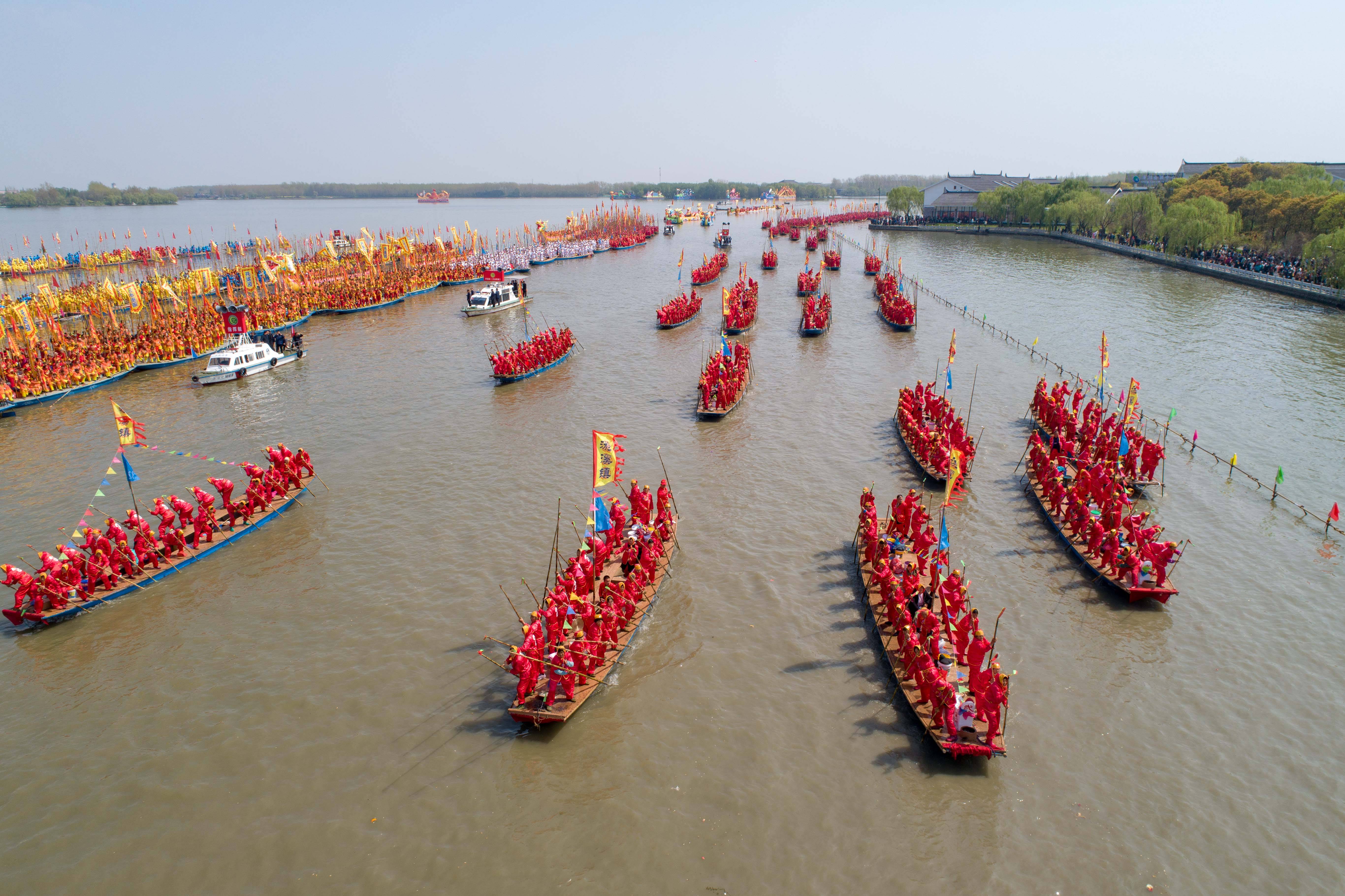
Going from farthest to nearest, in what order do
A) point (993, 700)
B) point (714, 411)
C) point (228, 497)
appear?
1. point (714, 411)
2. point (228, 497)
3. point (993, 700)

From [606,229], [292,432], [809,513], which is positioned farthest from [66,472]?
[606,229]

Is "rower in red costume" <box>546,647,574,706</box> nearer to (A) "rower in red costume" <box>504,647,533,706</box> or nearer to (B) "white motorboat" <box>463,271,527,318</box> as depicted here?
(A) "rower in red costume" <box>504,647,533,706</box>

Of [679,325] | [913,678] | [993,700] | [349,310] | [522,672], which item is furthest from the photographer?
[349,310]

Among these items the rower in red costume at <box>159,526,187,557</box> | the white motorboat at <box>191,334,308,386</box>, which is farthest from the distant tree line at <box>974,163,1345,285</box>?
the white motorboat at <box>191,334,308,386</box>

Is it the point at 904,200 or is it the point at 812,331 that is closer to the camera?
the point at 812,331

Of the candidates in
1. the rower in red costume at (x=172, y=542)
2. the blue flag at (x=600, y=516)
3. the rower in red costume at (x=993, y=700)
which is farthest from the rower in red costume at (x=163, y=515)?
the rower in red costume at (x=993, y=700)

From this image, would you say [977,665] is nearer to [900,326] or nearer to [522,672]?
[522,672]

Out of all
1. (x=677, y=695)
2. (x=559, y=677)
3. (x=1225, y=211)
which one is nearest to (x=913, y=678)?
(x=677, y=695)
